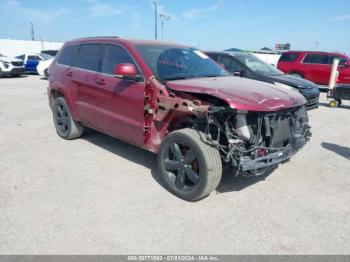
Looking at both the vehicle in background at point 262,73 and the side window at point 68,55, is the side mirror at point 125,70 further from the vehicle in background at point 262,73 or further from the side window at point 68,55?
the vehicle in background at point 262,73

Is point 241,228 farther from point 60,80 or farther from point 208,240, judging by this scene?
point 60,80

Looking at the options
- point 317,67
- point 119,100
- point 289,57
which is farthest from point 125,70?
point 289,57

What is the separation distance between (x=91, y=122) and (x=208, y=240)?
117 inches

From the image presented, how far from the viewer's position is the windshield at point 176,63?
4.02 meters

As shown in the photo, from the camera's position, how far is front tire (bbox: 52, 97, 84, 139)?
560 cm

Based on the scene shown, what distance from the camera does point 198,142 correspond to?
3.30m

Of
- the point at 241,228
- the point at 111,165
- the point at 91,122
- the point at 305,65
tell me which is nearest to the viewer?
the point at 241,228

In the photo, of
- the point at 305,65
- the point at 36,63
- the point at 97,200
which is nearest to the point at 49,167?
the point at 97,200

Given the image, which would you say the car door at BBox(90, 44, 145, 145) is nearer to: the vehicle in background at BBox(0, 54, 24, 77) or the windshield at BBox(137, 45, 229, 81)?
the windshield at BBox(137, 45, 229, 81)

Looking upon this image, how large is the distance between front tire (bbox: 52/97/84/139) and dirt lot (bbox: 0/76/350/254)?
1.47ft

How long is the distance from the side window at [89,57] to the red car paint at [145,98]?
0.31ft

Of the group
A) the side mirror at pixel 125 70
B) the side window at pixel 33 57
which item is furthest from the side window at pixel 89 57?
the side window at pixel 33 57

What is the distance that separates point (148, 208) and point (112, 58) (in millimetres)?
2317

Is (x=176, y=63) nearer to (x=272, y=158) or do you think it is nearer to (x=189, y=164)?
(x=189, y=164)
